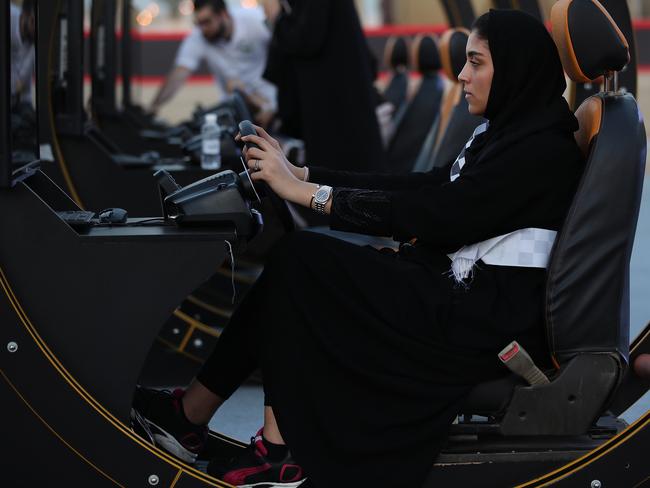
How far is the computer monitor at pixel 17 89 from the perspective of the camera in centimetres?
234

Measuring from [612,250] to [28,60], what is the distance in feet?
4.37

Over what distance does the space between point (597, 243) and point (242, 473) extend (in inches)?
34.5

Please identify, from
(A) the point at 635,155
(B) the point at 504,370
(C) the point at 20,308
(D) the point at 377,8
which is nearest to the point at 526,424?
(B) the point at 504,370

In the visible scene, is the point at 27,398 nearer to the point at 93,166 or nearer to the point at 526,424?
the point at 526,424

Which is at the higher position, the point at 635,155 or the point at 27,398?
the point at 635,155

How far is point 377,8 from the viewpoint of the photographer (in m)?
19.9

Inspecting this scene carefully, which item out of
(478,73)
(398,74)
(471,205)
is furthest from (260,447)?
(398,74)

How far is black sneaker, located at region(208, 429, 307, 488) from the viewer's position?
8.08 feet

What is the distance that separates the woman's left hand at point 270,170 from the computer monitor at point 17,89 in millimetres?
476

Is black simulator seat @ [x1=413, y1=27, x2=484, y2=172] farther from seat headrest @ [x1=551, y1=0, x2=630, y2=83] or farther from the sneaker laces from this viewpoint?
the sneaker laces

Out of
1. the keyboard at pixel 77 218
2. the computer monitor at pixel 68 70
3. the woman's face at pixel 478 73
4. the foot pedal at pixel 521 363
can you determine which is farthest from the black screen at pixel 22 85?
the computer monitor at pixel 68 70

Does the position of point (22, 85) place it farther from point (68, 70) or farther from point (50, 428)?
point (68, 70)

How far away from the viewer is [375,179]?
288 centimetres

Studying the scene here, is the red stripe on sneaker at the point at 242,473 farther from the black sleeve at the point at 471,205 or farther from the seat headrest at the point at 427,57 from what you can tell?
the seat headrest at the point at 427,57
